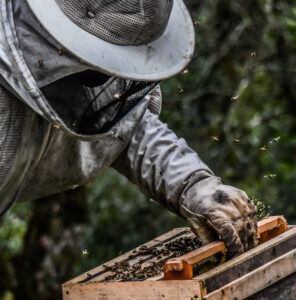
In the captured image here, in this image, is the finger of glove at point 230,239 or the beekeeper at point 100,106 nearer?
the beekeeper at point 100,106

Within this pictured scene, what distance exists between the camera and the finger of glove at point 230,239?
3324 mm

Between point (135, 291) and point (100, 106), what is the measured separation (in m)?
0.99

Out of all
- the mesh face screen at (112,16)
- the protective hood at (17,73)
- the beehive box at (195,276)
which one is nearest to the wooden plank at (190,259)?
the beehive box at (195,276)

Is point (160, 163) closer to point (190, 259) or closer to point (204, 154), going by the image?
point (190, 259)

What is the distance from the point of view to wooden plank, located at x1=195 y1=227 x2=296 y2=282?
300 centimetres

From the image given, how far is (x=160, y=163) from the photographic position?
3746 mm

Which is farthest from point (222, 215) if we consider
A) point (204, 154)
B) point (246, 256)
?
point (204, 154)

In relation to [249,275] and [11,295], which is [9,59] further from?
[11,295]

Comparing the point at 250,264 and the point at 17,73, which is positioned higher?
the point at 17,73

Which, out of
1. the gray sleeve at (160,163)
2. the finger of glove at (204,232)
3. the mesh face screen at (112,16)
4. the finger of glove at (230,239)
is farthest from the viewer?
the gray sleeve at (160,163)

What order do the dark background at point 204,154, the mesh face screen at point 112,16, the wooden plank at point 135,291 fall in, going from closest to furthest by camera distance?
the wooden plank at point 135,291 < the mesh face screen at point 112,16 < the dark background at point 204,154

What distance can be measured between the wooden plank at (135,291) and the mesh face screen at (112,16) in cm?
101

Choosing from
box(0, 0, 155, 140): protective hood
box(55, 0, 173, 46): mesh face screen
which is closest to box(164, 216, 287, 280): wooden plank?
box(0, 0, 155, 140): protective hood

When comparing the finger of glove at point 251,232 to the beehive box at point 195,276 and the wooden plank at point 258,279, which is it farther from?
the wooden plank at point 258,279
